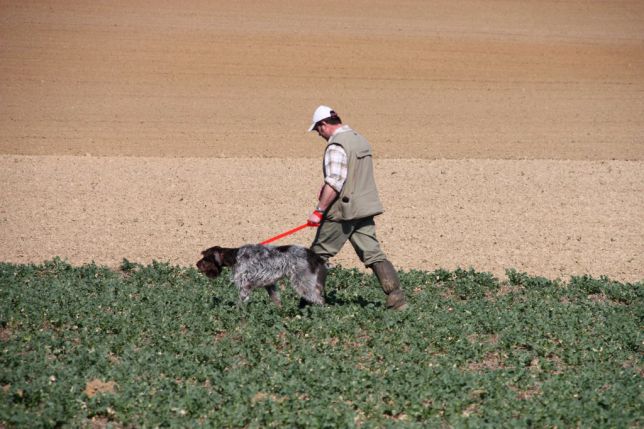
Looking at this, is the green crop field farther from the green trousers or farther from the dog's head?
the green trousers

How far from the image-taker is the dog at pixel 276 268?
9578 mm

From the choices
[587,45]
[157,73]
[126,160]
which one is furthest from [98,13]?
[587,45]

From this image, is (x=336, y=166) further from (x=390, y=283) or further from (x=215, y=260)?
(x=215, y=260)

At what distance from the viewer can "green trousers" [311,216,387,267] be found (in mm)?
9763

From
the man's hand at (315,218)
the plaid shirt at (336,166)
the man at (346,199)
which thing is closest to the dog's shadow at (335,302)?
the man at (346,199)

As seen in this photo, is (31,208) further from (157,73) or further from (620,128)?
(620,128)

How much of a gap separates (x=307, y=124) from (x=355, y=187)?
1509 cm

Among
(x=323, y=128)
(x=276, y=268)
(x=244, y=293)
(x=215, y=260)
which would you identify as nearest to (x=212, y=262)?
(x=215, y=260)

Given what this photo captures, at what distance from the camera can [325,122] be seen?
376 inches

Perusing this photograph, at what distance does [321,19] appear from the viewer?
114ft

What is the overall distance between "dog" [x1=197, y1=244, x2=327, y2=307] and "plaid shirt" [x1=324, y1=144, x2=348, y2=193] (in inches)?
31.6

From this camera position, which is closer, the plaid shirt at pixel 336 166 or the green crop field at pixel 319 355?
the green crop field at pixel 319 355

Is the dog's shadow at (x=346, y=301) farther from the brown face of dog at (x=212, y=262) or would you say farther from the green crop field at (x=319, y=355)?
the brown face of dog at (x=212, y=262)

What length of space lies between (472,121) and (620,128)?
4195 mm
